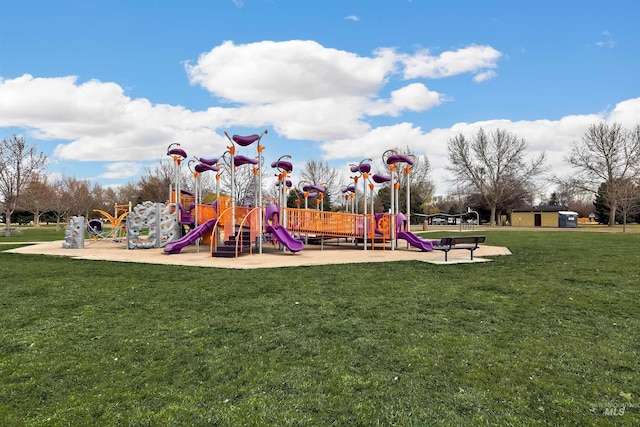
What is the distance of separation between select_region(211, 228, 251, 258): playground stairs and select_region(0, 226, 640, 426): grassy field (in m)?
6.13

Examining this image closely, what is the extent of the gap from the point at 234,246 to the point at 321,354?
11.1 meters

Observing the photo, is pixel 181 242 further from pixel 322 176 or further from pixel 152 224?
pixel 322 176

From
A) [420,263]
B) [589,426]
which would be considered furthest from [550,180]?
[589,426]

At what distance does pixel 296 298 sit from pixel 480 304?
2946 millimetres

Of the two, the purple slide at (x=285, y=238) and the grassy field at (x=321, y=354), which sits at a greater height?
the purple slide at (x=285, y=238)

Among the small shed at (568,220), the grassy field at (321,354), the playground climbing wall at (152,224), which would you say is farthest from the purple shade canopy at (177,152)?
the small shed at (568,220)

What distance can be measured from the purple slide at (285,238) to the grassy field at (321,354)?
741cm

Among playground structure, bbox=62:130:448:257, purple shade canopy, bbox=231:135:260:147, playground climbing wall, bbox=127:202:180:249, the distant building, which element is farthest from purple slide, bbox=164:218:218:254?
the distant building

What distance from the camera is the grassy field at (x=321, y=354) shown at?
3.11m

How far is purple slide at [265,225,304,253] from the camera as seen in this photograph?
15750 mm

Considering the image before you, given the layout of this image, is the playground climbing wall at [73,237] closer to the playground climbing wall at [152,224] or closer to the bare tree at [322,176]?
the playground climbing wall at [152,224]

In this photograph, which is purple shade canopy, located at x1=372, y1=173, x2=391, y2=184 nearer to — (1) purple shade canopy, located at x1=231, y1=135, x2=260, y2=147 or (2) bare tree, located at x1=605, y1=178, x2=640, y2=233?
(1) purple shade canopy, located at x1=231, y1=135, x2=260, y2=147

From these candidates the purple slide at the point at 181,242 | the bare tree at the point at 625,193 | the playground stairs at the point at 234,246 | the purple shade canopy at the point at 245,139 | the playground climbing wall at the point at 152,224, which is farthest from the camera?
the bare tree at the point at 625,193

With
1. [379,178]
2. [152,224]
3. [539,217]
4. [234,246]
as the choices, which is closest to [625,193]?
[539,217]
